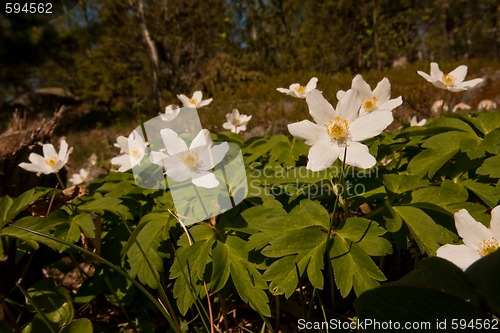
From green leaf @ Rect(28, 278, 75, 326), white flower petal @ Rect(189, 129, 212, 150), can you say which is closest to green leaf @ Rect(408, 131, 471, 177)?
white flower petal @ Rect(189, 129, 212, 150)

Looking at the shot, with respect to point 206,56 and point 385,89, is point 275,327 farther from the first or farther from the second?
point 206,56

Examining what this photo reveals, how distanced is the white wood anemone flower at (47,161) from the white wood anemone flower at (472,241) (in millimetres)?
2079

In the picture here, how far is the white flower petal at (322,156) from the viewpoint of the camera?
4.22 feet

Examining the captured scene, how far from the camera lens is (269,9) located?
14039 mm

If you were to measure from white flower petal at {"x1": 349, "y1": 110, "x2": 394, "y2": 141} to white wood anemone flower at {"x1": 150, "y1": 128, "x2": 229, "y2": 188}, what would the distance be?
58cm

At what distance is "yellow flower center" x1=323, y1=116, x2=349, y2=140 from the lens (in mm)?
1367

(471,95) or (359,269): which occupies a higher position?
(359,269)

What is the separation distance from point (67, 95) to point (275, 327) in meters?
21.5

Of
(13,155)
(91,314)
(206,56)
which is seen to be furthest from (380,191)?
(206,56)

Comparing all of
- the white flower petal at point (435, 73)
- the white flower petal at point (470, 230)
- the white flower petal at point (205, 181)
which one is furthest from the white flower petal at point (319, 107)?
the white flower petal at point (435, 73)

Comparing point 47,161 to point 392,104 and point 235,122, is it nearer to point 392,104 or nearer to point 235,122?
point 235,122

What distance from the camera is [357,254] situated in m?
1.19

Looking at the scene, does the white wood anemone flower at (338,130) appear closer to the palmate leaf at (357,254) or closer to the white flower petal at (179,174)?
the palmate leaf at (357,254)

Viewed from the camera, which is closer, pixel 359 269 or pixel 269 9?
pixel 359 269
